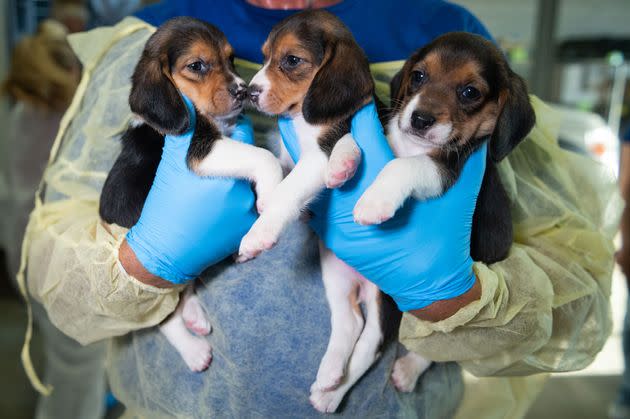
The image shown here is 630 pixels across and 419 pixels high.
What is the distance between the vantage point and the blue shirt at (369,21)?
67.4 inches

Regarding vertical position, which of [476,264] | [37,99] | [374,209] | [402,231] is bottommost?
[37,99]

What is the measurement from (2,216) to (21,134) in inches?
85.9

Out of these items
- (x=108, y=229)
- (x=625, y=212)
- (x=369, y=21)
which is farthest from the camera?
(x=625, y=212)

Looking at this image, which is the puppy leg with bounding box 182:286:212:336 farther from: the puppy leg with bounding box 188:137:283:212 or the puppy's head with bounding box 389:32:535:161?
the puppy's head with bounding box 389:32:535:161

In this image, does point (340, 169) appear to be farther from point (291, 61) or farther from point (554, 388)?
point (554, 388)

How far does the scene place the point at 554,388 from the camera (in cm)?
407

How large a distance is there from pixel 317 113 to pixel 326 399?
645 mm

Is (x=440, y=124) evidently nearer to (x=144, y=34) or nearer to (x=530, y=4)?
(x=144, y=34)

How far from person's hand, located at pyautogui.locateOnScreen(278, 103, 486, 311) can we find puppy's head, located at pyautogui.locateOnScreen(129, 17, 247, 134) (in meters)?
0.14

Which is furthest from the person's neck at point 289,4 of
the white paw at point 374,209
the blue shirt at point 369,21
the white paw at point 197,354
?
the white paw at point 197,354

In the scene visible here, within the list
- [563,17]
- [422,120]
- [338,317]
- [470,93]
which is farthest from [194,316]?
[563,17]

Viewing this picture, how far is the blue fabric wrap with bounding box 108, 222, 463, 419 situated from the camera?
1463mm

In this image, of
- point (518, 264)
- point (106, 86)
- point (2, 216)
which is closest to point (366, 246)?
point (518, 264)

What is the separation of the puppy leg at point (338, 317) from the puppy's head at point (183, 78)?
1.40 ft
